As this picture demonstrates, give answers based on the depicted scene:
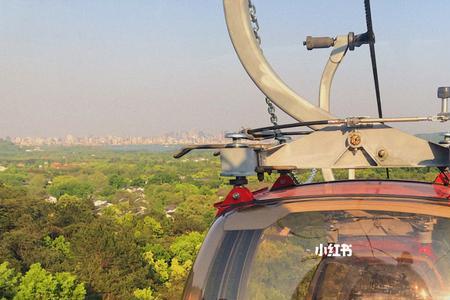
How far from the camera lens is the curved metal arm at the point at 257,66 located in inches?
153

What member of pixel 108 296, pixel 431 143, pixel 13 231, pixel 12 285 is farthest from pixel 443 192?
pixel 13 231

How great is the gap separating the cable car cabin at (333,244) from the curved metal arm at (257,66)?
1.14 meters

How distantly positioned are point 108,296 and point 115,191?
6275 cm

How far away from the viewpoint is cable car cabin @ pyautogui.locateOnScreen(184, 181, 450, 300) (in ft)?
8.11

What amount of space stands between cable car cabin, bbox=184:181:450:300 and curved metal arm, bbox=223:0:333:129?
1.14 meters

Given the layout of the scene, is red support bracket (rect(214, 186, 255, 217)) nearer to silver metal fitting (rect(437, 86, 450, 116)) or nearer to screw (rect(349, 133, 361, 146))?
screw (rect(349, 133, 361, 146))

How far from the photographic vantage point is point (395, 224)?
Result: 251 cm

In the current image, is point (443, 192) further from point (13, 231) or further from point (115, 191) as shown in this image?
point (115, 191)

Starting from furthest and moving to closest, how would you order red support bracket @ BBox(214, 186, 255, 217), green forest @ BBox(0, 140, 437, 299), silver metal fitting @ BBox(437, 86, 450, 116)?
1. green forest @ BBox(0, 140, 437, 299)
2. silver metal fitting @ BBox(437, 86, 450, 116)
3. red support bracket @ BBox(214, 186, 255, 217)

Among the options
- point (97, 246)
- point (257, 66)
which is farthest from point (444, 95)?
point (97, 246)

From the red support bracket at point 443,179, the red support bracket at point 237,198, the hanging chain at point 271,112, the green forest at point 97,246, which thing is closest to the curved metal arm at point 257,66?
the hanging chain at point 271,112

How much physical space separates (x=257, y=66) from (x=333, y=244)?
1632 mm

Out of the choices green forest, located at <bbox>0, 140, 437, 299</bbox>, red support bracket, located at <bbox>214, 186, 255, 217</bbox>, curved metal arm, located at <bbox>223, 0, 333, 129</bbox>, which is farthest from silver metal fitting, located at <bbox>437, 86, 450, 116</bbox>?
green forest, located at <bbox>0, 140, 437, 299</bbox>

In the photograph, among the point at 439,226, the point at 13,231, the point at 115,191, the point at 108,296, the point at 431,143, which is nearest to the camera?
the point at 439,226
